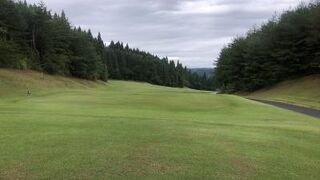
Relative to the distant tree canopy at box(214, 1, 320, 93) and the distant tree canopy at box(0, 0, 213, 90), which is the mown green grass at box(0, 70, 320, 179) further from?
the distant tree canopy at box(0, 0, 213, 90)

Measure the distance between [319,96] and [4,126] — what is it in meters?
43.6

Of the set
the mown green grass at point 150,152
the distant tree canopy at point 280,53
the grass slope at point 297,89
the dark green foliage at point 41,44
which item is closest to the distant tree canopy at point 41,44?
the dark green foliage at point 41,44

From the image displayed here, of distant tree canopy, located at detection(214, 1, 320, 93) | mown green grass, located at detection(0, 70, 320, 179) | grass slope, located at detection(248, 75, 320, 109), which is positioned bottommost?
mown green grass, located at detection(0, 70, 320, 179)

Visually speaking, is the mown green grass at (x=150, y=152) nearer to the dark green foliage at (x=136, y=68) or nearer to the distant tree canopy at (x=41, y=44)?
the distant tree canopy at (x=41, y=44)

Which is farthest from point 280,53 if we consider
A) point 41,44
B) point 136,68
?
point 136,68

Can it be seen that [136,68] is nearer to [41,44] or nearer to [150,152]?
[41,44]

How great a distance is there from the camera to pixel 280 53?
7394 cm

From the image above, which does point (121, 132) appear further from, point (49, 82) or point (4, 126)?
point (49, 82)

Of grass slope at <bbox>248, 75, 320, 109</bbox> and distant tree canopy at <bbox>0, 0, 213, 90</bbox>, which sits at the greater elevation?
distant tree canopy at <bbox>0, 0, 213, 90</bbox>

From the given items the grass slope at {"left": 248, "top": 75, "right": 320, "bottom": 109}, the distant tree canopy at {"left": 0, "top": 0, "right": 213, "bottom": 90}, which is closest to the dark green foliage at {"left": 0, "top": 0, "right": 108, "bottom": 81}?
the distant tree canopy at {"left": 0, "top": 0, "right": 213, "bottom": 90}

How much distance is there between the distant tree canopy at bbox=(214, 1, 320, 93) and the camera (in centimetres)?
6951

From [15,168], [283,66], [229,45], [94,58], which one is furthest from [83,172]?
[94,58]

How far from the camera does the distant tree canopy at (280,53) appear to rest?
228 feet

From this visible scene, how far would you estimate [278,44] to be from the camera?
76188mm
